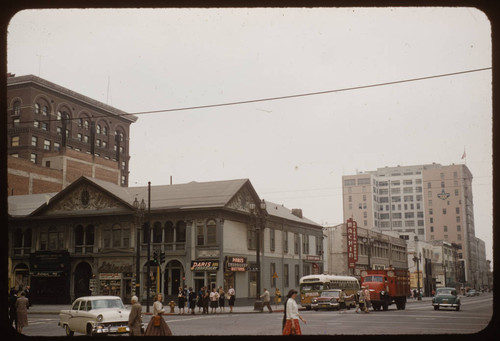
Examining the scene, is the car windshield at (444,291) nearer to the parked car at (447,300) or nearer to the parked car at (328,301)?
the parked car at (447,300)

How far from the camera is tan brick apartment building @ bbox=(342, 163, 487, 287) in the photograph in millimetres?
157875

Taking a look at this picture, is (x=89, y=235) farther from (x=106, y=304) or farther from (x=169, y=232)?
(x=106, y=304)

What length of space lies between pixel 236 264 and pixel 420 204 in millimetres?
140914

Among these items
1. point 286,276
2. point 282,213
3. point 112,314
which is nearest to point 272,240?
point 286,276

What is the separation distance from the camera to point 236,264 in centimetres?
5138

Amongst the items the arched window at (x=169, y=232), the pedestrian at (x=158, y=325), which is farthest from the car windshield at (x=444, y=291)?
the pedestrian at (x=158, y=325)

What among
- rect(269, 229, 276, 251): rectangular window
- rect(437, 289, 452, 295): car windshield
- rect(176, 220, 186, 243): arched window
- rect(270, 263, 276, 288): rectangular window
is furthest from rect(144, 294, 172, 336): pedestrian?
rect(269, 229, 276, 251): rectangular window

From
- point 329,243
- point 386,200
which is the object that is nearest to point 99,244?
point 329,243

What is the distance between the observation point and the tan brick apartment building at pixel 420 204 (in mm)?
157875

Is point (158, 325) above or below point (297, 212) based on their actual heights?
below

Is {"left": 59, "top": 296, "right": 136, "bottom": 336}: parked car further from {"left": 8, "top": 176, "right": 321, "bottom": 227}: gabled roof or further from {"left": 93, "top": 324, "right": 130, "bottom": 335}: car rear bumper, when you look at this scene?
{"left": 8, "top": 176, "right": 321, "bottom": 227}: gabled roof

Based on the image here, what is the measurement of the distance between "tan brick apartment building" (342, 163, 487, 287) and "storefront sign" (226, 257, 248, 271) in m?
109

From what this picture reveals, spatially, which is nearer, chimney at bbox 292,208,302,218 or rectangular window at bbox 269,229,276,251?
rectangular window at bbox 269,229,276,251

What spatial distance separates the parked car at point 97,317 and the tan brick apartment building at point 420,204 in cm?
13907
